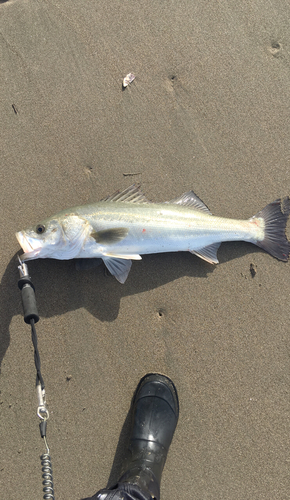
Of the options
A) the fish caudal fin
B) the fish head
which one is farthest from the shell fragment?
the fish caudal fin

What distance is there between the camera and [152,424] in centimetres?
316

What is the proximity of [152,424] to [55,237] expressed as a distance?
224 cm

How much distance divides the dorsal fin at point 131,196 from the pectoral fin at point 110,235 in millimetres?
373

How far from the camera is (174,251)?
11.1 feet

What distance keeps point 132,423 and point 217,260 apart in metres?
2.02

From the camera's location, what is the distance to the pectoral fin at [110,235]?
3133 mm

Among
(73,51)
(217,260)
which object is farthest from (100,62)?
(217,260)

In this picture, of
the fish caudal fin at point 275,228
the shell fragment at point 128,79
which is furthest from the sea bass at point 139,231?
the shell fragment at point 128,79

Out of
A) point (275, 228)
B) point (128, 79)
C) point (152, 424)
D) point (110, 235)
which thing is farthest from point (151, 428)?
point (128, 79)

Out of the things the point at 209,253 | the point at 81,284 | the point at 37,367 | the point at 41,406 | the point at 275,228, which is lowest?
the point at 41,406

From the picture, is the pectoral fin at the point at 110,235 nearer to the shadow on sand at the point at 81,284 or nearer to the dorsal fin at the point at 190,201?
the shadow on sand at the point at 81,284

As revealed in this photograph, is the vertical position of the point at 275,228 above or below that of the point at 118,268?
above

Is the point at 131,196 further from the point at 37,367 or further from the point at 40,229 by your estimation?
the point at 37,367

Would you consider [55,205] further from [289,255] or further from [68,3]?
[289,255]
